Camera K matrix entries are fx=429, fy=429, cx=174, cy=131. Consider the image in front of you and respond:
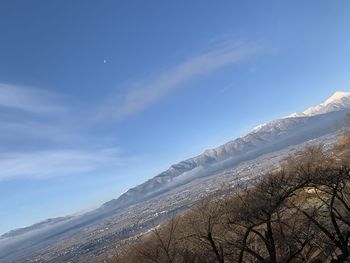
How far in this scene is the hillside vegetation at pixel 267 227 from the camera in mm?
34969

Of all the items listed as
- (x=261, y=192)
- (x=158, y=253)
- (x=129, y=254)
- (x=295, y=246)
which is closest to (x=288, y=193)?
(x=261, y=192)

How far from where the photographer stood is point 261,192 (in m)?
35.8

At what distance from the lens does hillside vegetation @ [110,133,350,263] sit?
115 ft

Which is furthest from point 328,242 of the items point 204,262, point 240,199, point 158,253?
point 158,253

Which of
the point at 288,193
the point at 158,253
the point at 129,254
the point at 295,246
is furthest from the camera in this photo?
the point at 129,254

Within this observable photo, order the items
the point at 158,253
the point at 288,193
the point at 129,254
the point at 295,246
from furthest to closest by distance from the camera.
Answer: the point at 129,254
the point at 158,253
the point at 295,246
the point at 288,193

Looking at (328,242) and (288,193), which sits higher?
(288,193)

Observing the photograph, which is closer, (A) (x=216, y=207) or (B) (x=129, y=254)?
(A) (x=216, y=207)

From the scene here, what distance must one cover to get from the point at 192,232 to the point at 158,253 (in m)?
4.52

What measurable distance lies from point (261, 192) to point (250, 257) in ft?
27.9

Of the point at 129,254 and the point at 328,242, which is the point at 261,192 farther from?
the point at 129,254

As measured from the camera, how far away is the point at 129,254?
139 feet

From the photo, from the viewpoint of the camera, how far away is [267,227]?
114 ft

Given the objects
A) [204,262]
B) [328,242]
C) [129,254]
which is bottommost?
[328,242]
